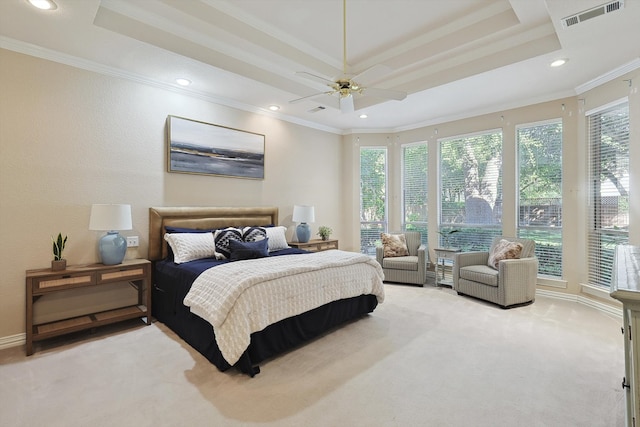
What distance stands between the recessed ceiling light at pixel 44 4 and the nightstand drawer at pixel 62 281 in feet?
7.43

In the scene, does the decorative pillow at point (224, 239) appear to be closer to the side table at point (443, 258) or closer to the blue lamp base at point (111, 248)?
the blue lamp base at point (111, 248)

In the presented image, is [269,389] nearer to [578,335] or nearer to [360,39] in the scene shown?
[578,335]

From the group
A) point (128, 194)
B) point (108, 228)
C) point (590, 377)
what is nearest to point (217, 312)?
point (108, 228)

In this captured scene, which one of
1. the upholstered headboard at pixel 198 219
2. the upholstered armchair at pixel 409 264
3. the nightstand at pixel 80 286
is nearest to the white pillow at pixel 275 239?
the upholstered headboard at pixel 198 219

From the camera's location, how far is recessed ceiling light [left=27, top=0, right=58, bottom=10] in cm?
232

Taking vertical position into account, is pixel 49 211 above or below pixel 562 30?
below

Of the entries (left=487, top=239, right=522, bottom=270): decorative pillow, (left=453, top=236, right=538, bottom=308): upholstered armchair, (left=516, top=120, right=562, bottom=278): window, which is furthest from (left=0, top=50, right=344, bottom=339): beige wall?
(left=516, top=120, right=562, bottom=278): window

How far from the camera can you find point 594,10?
2461 mm

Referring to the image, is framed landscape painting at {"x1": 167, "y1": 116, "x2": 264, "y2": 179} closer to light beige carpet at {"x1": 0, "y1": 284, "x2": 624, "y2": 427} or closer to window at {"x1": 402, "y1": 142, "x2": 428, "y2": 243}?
light beige carpet at {"x1": 0, "y1": 284, "x2": 624, "y2": 427}

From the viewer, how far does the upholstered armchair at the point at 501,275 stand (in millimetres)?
3898

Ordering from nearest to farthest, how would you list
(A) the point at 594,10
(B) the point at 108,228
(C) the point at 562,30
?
(A) the point at 594,10 < (C) the point at 562,30 < (B) the point at 108,228

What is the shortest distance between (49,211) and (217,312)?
2.23 metres

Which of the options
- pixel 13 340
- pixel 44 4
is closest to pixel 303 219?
pixel 13 340

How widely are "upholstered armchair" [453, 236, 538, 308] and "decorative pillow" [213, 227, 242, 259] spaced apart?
10.6 ft
